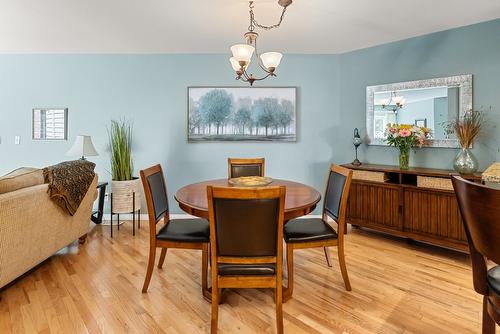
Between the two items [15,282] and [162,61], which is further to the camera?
[162,61]

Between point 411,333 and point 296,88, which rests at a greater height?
point 296,88

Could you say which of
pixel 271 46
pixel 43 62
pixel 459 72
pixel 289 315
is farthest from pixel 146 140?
pixel 459 72

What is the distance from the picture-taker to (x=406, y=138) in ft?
9.82

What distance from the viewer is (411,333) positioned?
1.64 meters

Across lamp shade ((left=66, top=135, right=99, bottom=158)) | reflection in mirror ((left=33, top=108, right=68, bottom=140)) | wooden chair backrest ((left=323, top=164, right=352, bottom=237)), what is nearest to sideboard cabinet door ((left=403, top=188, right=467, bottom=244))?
wooden chair backrest ((left=323, top=164, right=352, bottom=237))

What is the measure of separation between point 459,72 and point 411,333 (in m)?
2.59

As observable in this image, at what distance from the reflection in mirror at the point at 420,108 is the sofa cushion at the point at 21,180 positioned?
11.6ft

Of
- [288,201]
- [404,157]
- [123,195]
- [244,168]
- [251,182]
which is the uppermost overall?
[404,157]

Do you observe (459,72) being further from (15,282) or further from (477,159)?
(15,282)

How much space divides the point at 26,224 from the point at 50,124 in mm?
2302

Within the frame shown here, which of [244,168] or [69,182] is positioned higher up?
[244,168]

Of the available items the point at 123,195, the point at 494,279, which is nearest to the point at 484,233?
the point at 494,279

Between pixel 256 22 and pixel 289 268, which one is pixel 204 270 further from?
pixel 256 22

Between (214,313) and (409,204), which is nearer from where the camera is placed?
(214,313)
